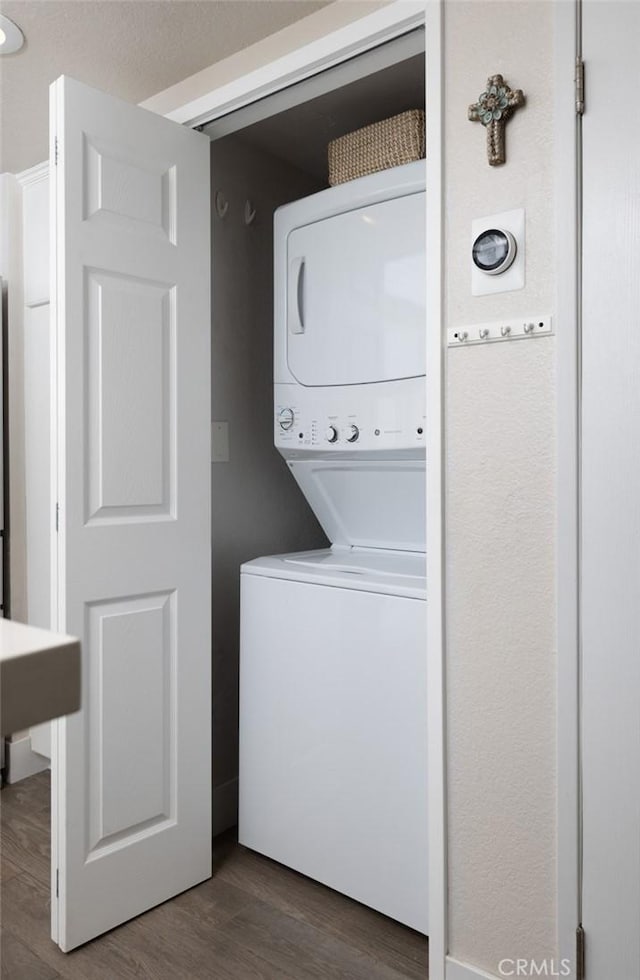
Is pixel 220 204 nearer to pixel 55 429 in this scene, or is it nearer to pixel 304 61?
pixel 304 61

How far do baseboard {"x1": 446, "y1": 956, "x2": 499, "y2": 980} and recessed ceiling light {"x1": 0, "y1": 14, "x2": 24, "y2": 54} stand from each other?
2507 mm

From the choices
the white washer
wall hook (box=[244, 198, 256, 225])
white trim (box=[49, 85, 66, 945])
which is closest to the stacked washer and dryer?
the white washer

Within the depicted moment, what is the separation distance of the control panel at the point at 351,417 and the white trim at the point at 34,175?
132 cm

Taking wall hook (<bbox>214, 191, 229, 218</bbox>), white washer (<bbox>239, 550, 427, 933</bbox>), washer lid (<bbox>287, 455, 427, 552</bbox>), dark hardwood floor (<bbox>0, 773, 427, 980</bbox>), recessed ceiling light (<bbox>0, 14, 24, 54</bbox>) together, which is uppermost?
recessed ceiling light (<bbox>0, 14, 24, 54</bbox>)

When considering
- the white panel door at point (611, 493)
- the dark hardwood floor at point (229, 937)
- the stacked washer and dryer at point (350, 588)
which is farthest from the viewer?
the stacked washer and dryer at point (350, 588)

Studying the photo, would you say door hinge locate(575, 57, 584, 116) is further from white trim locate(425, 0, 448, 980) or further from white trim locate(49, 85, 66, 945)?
white trim locate(49, 85, 66, 945)

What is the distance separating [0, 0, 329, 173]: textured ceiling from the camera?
1874 mm

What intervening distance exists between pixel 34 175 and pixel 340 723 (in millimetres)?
2341

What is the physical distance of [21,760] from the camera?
2.96m

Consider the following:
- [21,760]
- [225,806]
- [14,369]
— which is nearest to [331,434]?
[225,806]

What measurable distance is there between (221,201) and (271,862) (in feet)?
7.15

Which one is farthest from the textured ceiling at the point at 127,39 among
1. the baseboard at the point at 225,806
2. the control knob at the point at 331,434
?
the baseboard at the point at 225,806

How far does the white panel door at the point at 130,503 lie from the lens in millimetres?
1836

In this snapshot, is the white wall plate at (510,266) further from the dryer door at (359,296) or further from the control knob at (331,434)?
the control knob at (331,434)
